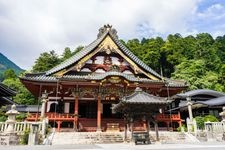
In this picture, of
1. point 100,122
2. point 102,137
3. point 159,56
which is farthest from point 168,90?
point 159,56

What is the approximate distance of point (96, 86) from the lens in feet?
67.5

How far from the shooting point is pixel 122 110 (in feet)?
48.9

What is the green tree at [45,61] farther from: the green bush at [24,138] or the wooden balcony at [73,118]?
the green bush at [24,138]

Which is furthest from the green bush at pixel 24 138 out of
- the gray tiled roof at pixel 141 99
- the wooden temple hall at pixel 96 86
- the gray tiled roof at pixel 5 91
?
the gray tiled roof at pixel 141 99

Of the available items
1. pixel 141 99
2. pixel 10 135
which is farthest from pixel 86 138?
pixel 10 135

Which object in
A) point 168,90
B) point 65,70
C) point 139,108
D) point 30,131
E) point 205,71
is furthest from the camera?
point 205,71

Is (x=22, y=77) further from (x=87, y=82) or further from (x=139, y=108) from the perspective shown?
(x=139, y=108)

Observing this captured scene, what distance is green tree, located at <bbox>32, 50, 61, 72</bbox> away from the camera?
4916 cm

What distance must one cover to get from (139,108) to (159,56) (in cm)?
4304

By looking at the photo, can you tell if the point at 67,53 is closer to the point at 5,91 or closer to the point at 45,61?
the point at 45,61

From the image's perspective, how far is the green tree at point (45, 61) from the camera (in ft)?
161

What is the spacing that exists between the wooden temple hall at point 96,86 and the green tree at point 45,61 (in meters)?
26.6

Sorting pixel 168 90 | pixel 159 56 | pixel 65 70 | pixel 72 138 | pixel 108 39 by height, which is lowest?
pixel 72 138

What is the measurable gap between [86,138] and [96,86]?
5.67 meters
